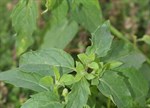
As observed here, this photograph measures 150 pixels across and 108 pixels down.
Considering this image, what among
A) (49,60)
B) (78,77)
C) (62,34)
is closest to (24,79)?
(49,60)

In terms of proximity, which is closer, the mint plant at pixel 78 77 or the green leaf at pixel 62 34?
the mint plant at pixel 78 77

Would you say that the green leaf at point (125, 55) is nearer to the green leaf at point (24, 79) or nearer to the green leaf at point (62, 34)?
the green leaf at point (24, 79)

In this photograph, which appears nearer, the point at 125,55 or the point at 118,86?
the point at 118,86

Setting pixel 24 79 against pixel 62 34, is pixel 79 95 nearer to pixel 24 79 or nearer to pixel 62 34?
pixel 24 79

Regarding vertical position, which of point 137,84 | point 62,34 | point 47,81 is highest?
point 62,34

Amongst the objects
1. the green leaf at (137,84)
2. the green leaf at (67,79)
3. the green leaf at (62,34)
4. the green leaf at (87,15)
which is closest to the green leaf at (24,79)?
the green leaf at (67,79)

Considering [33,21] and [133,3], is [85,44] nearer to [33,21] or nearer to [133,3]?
[133,3]

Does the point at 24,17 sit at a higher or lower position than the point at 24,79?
higher

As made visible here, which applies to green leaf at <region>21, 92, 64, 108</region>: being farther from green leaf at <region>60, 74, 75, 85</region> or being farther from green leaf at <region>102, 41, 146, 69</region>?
green leaf at <region>102, 41, 146, 69</region>
